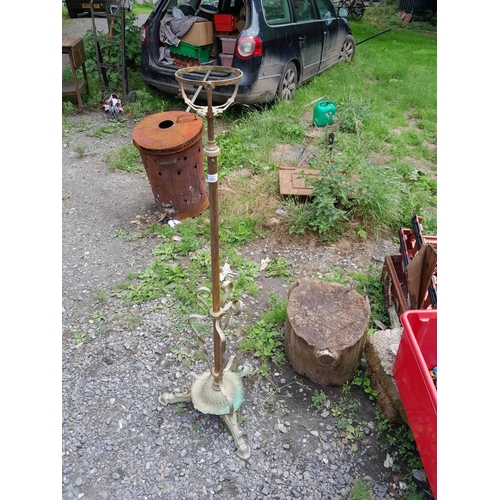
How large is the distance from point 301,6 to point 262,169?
321 cm

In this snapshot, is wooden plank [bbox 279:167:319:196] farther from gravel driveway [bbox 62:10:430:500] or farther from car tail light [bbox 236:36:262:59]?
car tail light [bbox 236:36:262:59]

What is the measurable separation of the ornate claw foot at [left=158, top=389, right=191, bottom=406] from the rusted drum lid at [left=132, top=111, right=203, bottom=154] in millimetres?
2002

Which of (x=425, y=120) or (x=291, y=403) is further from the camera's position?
(x=425, y=120)

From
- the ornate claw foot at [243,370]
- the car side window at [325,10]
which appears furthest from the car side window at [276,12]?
the ornate claw foot at [243,370]

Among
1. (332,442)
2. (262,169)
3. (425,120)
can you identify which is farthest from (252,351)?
(425,120)

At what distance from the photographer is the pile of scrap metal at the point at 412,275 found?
244cm

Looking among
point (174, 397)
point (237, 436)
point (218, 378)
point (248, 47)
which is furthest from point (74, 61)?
point (237, 436)

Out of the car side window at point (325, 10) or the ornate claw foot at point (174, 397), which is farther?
the car side window at point (325, 10)

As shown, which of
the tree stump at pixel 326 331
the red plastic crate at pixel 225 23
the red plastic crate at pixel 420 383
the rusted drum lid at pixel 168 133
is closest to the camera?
the red plastic crate at pixel 420 383

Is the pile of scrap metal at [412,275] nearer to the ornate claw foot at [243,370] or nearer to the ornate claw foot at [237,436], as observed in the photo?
the ornate claw foot at [243,370]

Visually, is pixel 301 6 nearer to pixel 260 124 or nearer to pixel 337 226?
pixel 260 124

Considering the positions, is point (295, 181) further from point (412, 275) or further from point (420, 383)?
point (420, 383)

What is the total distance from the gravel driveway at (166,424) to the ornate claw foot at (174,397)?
33 mm

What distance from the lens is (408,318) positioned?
6.84 feet
